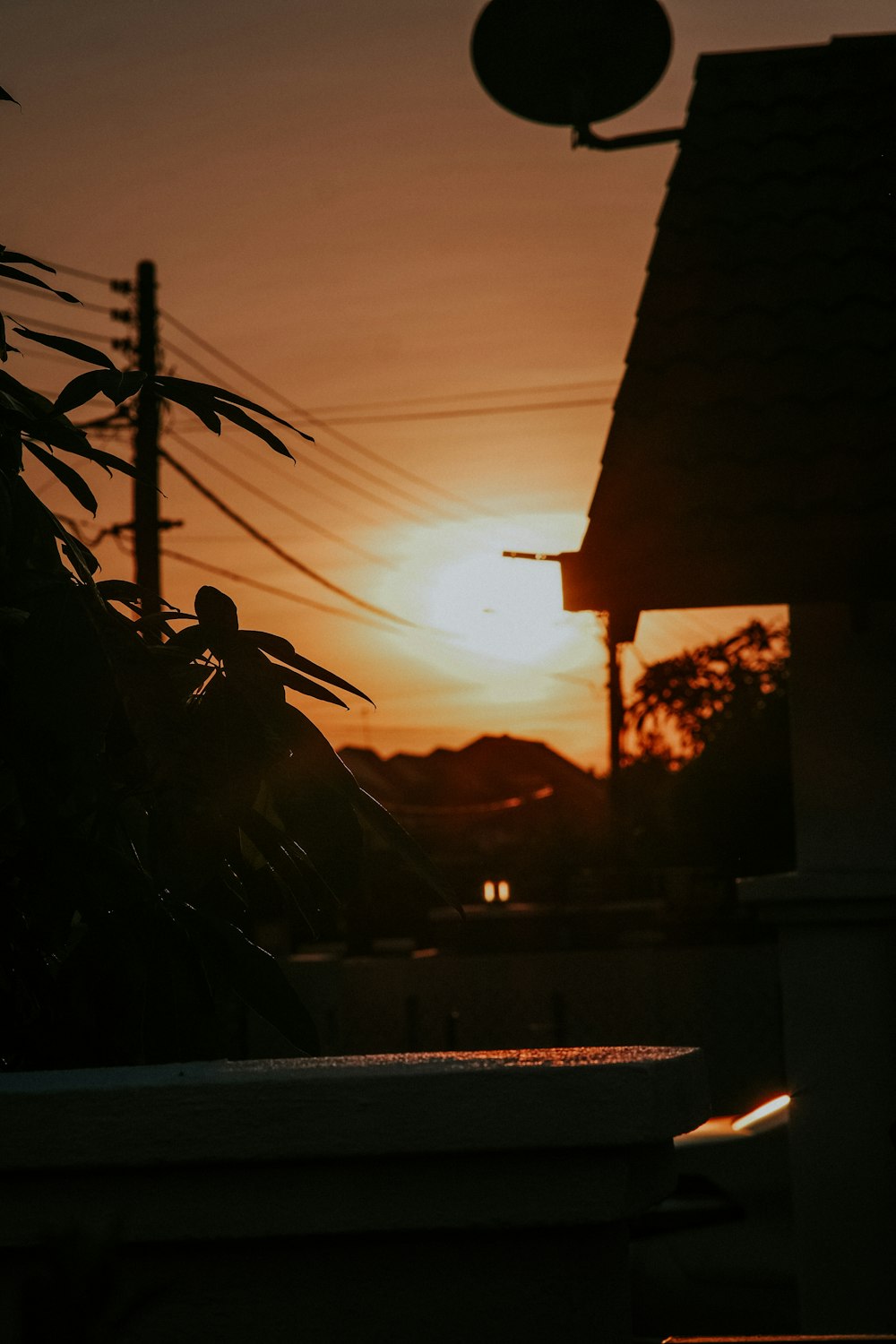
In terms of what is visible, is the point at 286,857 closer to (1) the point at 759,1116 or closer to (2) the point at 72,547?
(2) the point at 72,547

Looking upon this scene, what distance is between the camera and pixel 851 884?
4191 mm

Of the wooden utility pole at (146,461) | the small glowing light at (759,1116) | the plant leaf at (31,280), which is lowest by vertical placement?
the small glowing light at (759,1116)

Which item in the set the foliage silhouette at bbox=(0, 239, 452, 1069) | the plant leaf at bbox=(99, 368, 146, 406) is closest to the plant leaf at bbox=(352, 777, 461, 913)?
the foliage silhouette at bbox=(0, 239, 452, 1069)

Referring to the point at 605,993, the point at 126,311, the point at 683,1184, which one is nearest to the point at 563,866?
the point at 605,993

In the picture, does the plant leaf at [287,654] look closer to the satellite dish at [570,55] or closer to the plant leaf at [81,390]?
the plant leaf at [81,390]

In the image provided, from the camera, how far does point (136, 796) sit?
7.27ft

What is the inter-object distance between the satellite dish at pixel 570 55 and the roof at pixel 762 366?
0.26 metres

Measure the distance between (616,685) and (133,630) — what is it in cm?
3141

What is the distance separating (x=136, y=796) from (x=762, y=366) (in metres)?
2.87

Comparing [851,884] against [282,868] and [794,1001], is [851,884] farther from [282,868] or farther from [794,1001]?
[282,868]

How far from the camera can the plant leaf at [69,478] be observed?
2484 mm

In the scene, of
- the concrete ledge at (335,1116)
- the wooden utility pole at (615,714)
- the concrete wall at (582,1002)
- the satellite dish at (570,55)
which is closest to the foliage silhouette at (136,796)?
the concrete ledge at (335,1116)

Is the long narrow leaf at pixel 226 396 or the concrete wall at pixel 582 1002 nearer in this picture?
the long narrow leaf at pixel 226 396

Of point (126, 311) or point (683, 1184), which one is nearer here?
point (683, 1184)
